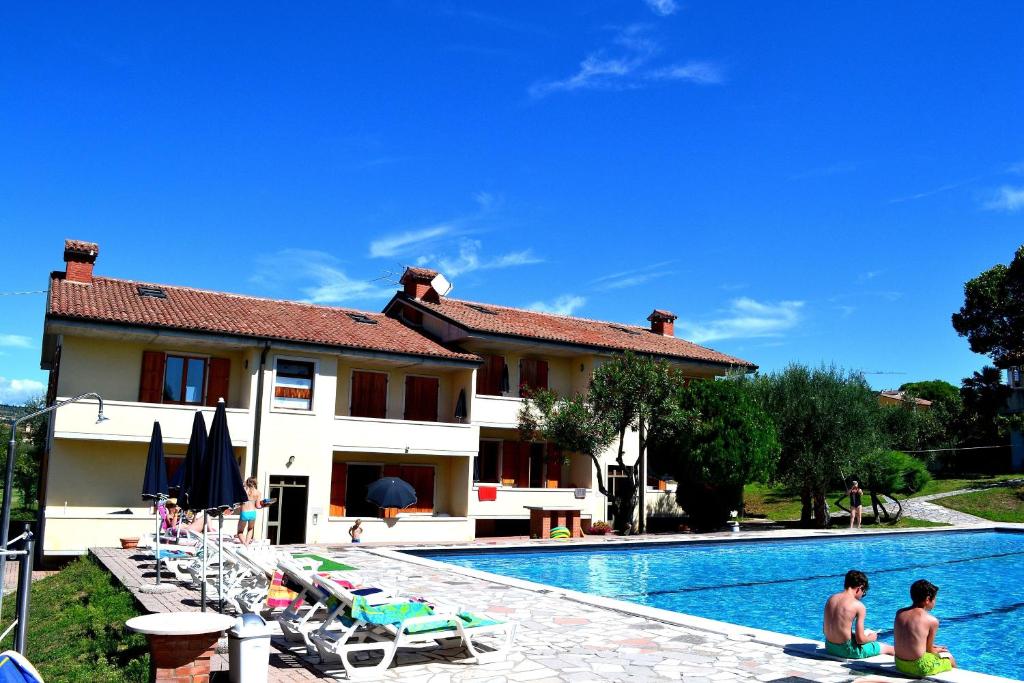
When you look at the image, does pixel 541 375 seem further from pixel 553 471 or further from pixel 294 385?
pixel 294 385

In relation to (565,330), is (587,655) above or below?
below

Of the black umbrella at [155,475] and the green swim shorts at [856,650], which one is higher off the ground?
the black umbrella at [155,475]

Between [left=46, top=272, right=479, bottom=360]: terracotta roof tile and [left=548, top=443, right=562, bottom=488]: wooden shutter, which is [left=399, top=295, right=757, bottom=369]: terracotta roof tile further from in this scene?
[left=548, top=443, right=562, bottom=488]: wooden shutter

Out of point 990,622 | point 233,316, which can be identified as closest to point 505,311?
point 233,316

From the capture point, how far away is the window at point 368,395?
26.1 meters

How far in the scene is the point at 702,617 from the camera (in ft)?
42.3

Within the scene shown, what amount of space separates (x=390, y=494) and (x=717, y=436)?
37.6ft

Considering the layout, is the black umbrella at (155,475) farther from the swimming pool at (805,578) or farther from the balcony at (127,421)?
the swimming pool at (805,578)

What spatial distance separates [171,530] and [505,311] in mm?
17558

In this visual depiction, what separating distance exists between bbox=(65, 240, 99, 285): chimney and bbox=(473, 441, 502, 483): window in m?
13.1

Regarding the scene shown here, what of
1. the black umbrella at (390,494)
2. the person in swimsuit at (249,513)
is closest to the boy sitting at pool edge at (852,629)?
the person in swimsuit at (249,513)

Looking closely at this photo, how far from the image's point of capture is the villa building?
70.0 ft

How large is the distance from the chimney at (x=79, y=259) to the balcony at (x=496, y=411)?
11957mm

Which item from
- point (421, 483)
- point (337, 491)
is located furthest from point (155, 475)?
point (421, 483)
